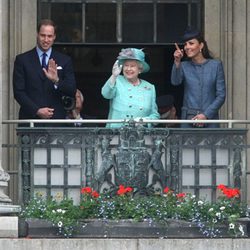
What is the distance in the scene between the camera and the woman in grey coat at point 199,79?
26.9 metres

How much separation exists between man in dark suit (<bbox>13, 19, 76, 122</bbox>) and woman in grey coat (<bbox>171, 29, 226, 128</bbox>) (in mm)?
1317

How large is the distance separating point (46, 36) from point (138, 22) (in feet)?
7.82

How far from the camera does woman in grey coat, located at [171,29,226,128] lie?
2694 cm

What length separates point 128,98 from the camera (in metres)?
26.6

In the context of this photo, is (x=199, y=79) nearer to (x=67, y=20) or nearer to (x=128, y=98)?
(x=128, y=98)

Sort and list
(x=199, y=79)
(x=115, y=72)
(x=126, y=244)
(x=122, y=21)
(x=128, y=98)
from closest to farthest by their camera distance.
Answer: (x=126, y=244)
(x=115, y=72)
(x=128, y=98)
(x=199, y=79)
(x=122, y=21)

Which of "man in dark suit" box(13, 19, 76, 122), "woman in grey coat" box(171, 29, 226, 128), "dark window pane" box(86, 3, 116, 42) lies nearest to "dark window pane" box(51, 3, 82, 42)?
"dark window pane" box(86, 3, 116, 42)

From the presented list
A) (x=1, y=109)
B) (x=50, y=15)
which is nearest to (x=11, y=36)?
(x=50, y=15)

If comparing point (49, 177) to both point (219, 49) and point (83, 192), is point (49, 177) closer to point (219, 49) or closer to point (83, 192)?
point (83, 192)

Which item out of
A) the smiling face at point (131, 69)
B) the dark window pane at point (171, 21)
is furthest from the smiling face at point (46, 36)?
the dark window pane at point (171, 21)

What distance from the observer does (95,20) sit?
1149 inches

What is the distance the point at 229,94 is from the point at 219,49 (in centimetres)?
60

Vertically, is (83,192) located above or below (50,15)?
below

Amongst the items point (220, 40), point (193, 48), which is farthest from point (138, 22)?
point (193, 48)
